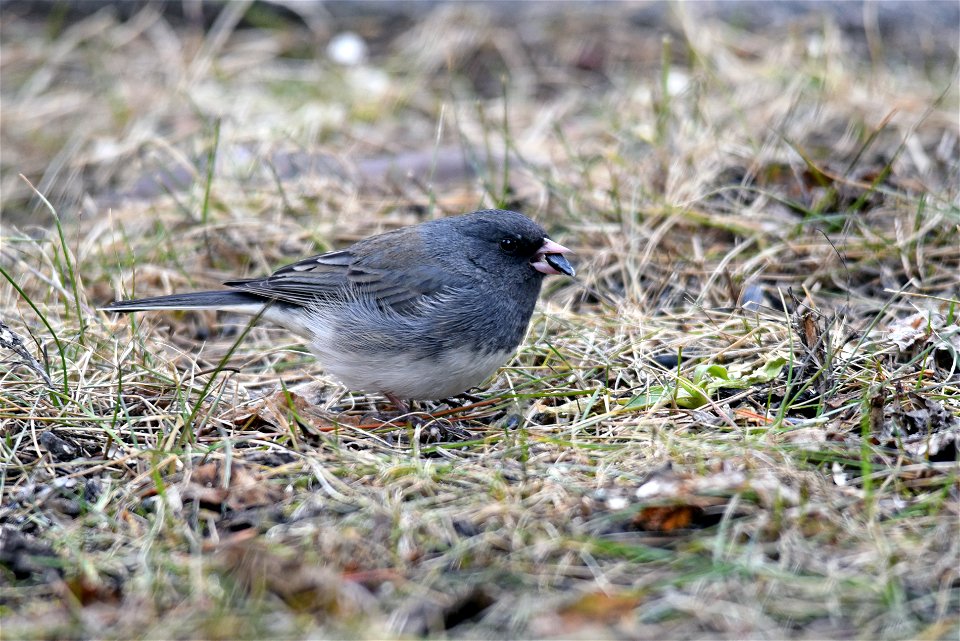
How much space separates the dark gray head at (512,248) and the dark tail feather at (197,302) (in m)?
0.70

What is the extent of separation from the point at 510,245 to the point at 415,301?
376mm

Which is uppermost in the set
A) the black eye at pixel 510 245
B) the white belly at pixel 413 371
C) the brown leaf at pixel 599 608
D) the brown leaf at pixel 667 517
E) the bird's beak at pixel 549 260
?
the black eye at pixel 510 245

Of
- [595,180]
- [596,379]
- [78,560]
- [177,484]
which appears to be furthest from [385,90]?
[78,560]

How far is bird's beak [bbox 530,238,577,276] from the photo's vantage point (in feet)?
11.3

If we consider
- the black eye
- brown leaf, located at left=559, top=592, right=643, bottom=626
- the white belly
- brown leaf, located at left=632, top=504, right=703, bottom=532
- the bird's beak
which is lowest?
the white belly

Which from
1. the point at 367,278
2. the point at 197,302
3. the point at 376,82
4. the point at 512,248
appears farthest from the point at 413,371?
the point at 376,82

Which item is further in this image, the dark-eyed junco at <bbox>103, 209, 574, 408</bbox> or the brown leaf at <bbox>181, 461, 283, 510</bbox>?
the dark-eyed junco at <bbox>103, 209, 574, 408</bbox>

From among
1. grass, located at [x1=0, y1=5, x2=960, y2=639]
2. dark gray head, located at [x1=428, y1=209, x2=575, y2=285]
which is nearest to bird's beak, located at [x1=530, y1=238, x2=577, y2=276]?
dark gray head, located at [x1=428, y1=209, x2=575, y2=285]

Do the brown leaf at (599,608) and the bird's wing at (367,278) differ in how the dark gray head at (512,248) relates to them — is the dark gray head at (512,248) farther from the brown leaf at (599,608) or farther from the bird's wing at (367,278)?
the brown leaf at (599,608)

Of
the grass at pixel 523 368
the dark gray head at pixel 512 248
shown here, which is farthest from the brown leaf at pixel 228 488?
the dark gray head at pixel 512 248

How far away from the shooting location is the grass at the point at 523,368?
7.06 feet

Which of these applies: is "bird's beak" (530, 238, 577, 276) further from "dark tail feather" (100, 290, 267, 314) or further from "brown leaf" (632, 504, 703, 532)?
"brown leaf" (632, 504, 703, 532)

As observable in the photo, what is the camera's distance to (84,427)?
9.78 feet

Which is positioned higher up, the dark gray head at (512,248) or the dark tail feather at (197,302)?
the dark gray head at (512,248)
